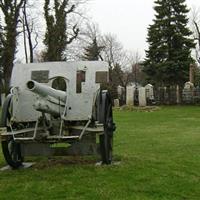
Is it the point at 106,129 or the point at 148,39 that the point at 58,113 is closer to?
the point at 106,129

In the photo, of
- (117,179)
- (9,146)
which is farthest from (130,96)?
(117,179)

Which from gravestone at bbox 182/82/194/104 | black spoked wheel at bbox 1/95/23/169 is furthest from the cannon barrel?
gravestone at bbox 182/82/194/104

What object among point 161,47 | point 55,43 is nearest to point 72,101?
point 55,43

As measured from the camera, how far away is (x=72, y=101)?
903 cm

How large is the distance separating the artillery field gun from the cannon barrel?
0.05 ft

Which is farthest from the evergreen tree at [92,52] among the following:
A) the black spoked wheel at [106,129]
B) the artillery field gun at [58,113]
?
the artillery field gun at [58,113]

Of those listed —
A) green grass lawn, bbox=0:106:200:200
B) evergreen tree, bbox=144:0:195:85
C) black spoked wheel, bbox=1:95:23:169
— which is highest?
evergreen tree, bbox=144:0:195:85

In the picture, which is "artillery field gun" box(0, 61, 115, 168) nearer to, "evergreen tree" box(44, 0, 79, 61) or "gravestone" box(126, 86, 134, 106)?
"gravestone" box(126, 86, 134, 106)

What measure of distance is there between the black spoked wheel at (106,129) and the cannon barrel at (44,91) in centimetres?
64

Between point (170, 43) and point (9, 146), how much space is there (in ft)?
131

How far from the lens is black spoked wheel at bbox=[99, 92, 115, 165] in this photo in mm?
9060

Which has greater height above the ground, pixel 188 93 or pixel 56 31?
pixel 56 31

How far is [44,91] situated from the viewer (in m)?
8.38

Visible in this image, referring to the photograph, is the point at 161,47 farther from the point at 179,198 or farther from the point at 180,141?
the point at 179,198
